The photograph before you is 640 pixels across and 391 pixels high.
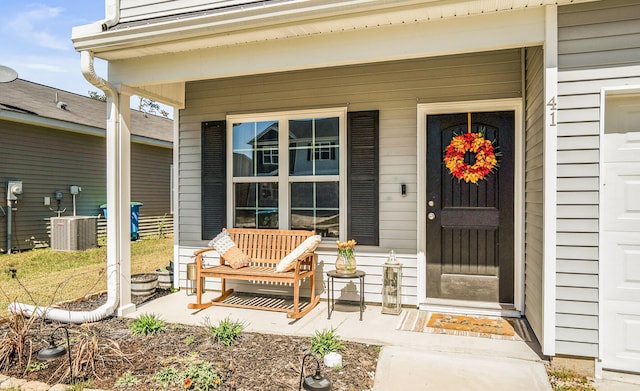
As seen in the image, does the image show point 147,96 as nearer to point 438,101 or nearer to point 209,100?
point 209,100

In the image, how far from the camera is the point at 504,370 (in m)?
2.70

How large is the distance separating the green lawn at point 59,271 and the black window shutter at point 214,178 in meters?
1.22

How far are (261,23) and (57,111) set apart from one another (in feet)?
26.0

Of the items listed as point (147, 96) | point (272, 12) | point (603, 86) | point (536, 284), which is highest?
point (272, 12)

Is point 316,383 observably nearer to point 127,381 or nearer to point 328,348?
point 328,348

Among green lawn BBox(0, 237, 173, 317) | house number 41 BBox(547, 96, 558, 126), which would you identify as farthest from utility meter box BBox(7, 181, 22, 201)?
house number 41 BBox(547, 96, 558, 126)

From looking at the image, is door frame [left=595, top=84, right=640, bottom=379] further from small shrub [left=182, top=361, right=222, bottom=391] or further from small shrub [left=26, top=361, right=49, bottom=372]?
small shrub [left=26, top=361, right=49, bottom=372]

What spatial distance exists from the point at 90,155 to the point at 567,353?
1000 cm

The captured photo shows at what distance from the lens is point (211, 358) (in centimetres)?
290

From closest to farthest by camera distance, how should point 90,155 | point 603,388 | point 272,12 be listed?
point 603,388, point 272,12, point 90,155

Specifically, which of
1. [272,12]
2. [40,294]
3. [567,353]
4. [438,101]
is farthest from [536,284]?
[40,294]

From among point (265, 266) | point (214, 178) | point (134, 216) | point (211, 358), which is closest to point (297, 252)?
point (265, 266)

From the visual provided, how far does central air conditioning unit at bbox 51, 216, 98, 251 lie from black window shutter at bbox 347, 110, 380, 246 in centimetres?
640

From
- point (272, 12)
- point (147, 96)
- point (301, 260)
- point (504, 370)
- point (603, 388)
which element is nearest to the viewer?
point (603, 388)
